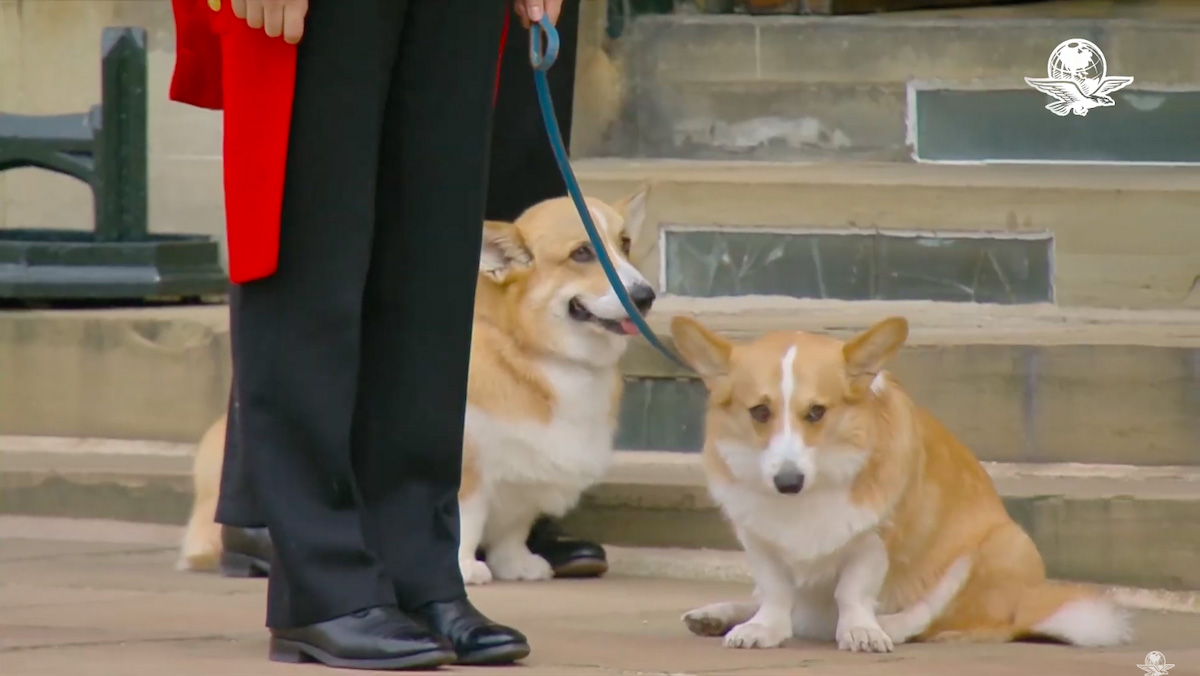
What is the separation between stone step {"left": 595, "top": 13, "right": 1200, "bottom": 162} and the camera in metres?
5.35

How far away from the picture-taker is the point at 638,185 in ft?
16.2

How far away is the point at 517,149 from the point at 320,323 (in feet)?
4.58

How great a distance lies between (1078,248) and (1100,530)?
1158mm

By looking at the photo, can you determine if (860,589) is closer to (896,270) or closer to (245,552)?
(245,552)

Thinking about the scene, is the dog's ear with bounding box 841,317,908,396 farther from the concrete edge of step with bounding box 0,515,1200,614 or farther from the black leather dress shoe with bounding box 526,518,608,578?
the black leather dress shoe with bounding box 526,518,608,578

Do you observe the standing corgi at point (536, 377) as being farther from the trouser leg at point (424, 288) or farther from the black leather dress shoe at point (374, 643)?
the black leather dress shoe at point (374, 643)

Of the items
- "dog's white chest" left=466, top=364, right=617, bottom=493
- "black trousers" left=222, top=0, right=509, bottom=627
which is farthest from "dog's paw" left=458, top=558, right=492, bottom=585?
"black trousers" left=222, top=0, right=509, bottom=627

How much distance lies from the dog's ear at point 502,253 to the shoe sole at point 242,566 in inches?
29.0

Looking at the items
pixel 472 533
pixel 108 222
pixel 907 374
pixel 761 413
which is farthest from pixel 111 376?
pixel 761 413

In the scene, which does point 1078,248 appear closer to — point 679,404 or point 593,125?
point 679,404

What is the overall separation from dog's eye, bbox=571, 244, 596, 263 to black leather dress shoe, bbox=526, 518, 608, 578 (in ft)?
1.96

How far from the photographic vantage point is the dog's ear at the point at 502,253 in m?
3.86

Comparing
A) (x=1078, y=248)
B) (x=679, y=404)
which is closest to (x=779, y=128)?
(x=1078, y=248)

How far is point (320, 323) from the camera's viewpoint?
2.64 meters
